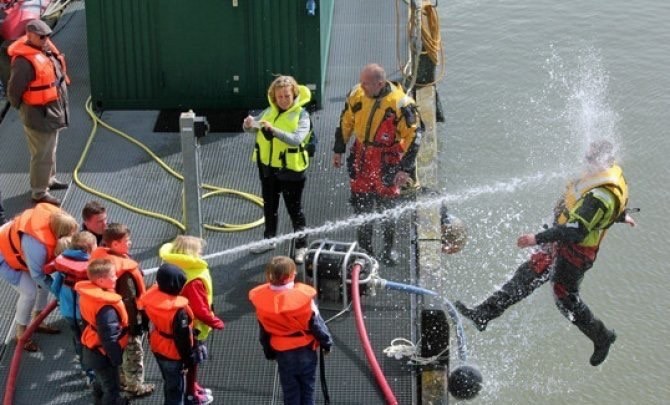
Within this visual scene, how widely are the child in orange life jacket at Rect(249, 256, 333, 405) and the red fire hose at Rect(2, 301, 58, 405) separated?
1852mm

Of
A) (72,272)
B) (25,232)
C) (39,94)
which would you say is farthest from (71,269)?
(39,94)

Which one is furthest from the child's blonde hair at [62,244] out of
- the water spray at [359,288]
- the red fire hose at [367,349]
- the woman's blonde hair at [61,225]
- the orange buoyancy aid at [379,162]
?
the orange buoyancy aid at [379,162]

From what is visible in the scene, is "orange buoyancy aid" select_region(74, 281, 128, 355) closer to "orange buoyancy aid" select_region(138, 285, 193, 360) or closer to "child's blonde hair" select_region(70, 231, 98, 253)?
"orange buoyancy aid" select_region(138, 285, 193, 360)

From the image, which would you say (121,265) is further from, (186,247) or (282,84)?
(282,84)

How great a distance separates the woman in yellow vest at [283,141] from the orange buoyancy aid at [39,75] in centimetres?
189

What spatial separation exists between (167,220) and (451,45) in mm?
7180

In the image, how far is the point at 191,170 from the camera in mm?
8383

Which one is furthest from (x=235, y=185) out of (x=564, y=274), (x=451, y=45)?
(x=451, y=45)

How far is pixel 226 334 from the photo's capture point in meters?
8.12

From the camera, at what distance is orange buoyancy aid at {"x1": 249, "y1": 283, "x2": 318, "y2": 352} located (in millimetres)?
6621

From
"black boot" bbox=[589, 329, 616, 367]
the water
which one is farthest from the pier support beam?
"black boot" bbox=[589, 329, 616, 367]

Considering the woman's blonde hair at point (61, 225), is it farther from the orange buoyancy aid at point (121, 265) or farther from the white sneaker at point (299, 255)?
the white sneaker at point (299, 255)

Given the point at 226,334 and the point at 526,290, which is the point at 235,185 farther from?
the point at 526,290

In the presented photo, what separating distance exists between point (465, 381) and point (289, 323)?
5.27 feet
